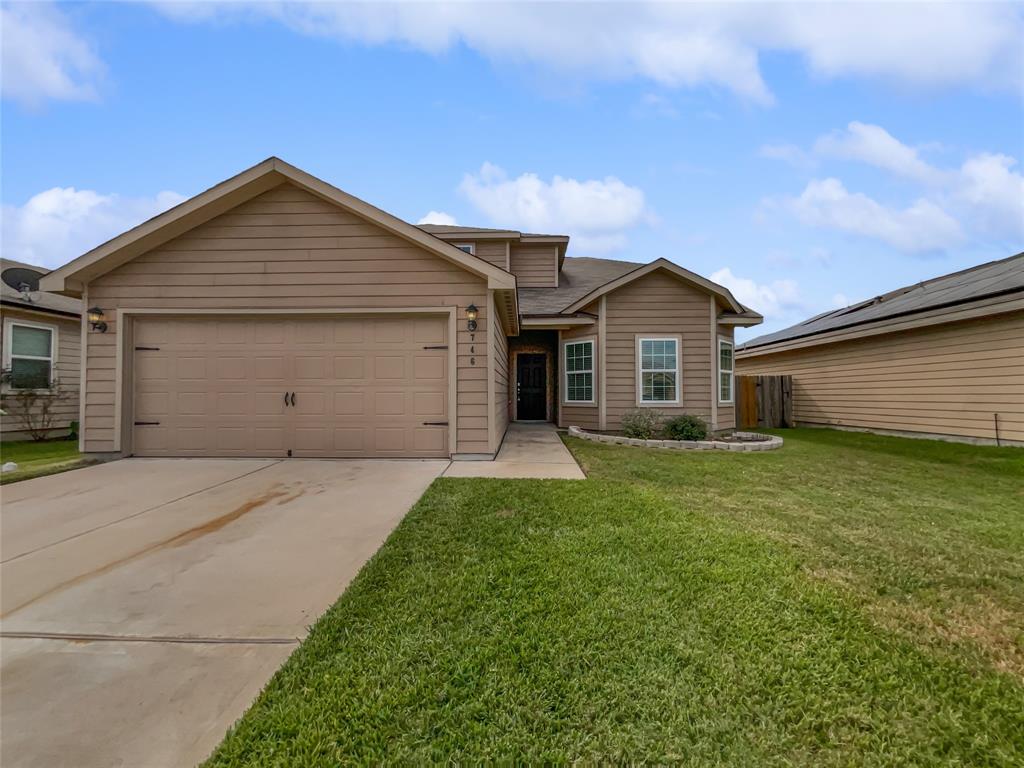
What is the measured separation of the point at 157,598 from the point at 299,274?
16.4 ft

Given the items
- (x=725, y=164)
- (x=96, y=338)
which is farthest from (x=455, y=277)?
(x=725, y=164)

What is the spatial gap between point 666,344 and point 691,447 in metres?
2.62

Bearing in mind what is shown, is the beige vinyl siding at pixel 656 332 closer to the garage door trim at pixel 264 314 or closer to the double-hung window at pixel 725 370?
the double-hung window at pixel 725 370

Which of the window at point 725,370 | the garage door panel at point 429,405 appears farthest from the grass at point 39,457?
the window at point 725,370

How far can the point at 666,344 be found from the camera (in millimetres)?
9602

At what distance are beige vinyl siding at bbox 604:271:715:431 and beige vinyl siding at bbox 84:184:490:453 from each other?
4268mm

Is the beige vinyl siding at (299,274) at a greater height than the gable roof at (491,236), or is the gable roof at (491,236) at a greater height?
the gable roof at (491,236)

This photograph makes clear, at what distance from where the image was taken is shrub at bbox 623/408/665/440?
8.66 meters

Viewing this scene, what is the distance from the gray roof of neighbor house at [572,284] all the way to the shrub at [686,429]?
3376 millimetres

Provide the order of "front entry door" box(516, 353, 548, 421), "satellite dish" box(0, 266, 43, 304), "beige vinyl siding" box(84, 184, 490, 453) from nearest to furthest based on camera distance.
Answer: "beige vinyl siding" box(84, 184, 490, 453)
"satellite dish" box(0, 266, 43, 304)
"front entry door" box(516, 353, 548, 421)

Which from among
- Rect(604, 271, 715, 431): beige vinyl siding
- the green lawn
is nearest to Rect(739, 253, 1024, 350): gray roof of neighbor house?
Rect(604, 271, 715, 431): beige vinyl siding

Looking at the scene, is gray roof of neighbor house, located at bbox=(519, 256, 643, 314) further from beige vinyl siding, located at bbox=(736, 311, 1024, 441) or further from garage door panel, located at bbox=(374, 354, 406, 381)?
beige vinyl siding, located at bbox=(736, 311, 1024, 441)

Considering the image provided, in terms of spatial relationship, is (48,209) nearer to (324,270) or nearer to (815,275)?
(324,270)

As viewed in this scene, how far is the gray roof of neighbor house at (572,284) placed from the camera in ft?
35.9
